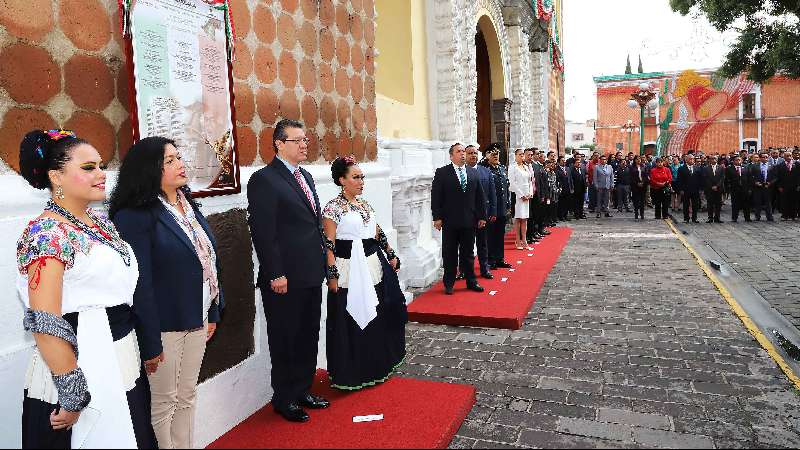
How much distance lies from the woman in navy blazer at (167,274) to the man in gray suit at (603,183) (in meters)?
15.3

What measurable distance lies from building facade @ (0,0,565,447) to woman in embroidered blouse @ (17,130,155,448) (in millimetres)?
395

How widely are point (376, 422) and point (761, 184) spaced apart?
14.5m

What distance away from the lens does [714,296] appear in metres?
6.70

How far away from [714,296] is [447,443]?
4.84 m

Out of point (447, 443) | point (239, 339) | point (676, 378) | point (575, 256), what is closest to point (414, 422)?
point (447, 443)

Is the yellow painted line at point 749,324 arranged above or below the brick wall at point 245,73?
below

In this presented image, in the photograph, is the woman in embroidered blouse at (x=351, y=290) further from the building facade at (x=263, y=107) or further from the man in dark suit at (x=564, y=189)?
the man in dark suit at (x=564, y=189)

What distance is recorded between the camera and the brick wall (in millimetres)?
2516

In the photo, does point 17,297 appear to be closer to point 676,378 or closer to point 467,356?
point 467,356

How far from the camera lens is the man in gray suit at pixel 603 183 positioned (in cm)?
1662

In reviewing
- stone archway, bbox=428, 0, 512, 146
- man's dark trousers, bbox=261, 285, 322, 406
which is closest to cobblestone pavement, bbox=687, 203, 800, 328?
stone archway, bbox=428, 0, 512, 146

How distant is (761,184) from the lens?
14.4 m

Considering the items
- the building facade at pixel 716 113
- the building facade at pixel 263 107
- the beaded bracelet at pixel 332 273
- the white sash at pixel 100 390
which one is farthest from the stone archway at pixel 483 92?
the building facade at pixel 716 113

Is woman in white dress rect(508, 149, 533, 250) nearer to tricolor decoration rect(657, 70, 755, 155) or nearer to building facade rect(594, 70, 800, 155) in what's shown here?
building facade rect(594, 70, 800, 155)
